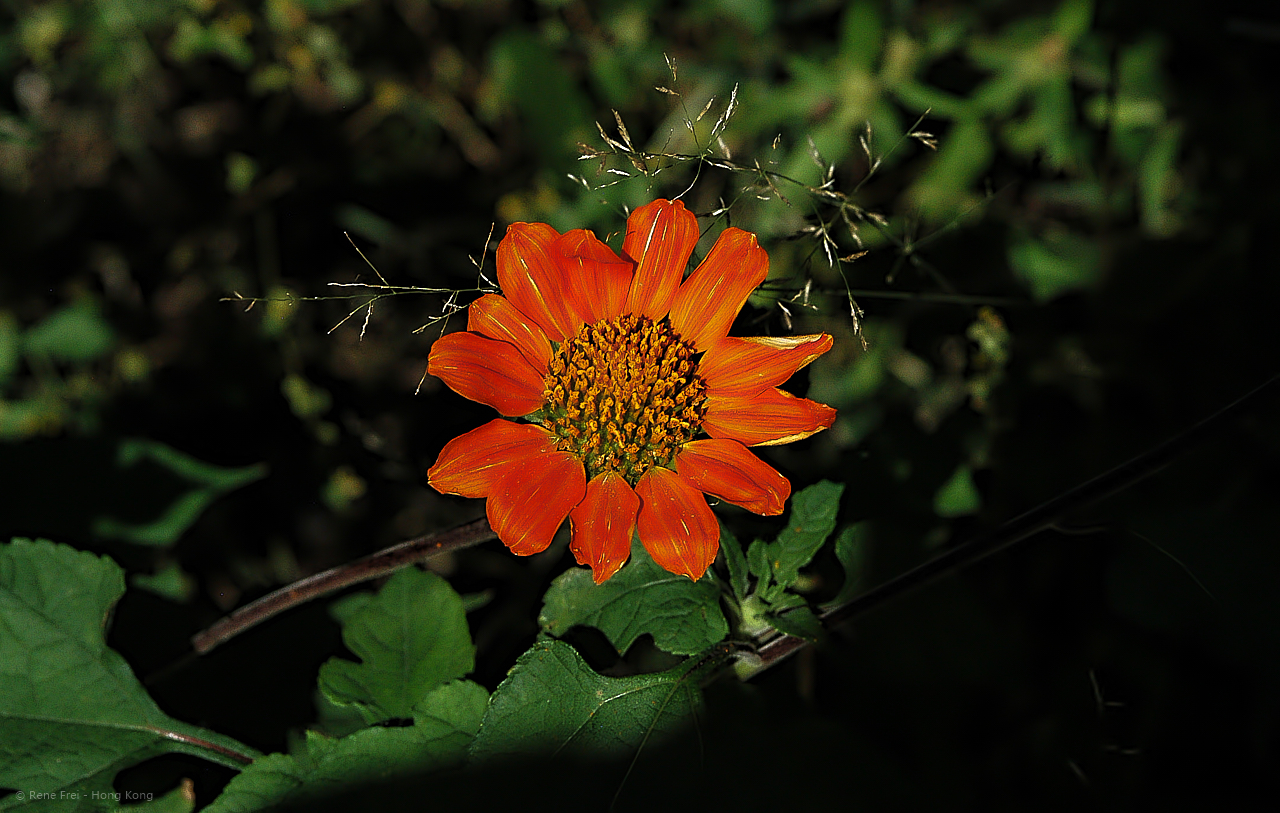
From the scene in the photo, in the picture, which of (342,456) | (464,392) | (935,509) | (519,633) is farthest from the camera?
(342,456)

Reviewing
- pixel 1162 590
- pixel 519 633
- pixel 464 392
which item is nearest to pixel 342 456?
pixel 519 633

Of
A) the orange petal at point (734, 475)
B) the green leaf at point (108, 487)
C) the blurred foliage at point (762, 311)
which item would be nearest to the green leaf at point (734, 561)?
the blurred foliage at point (762, 311)

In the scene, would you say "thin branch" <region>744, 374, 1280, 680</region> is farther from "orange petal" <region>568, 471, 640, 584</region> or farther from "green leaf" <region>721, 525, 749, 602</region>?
"orange petal" <region>568, 471, 640, 584</region>

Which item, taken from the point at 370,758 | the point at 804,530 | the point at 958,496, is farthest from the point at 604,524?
the point at 958,496

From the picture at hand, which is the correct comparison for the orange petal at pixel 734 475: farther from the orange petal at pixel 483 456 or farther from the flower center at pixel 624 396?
the orange petal at pixel 483 456

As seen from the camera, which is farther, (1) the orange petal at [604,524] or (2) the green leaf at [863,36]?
(2) the green leaf at [863,36]

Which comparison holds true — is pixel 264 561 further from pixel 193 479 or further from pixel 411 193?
pixel 411 193

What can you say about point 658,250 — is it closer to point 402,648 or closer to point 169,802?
point 402,648
